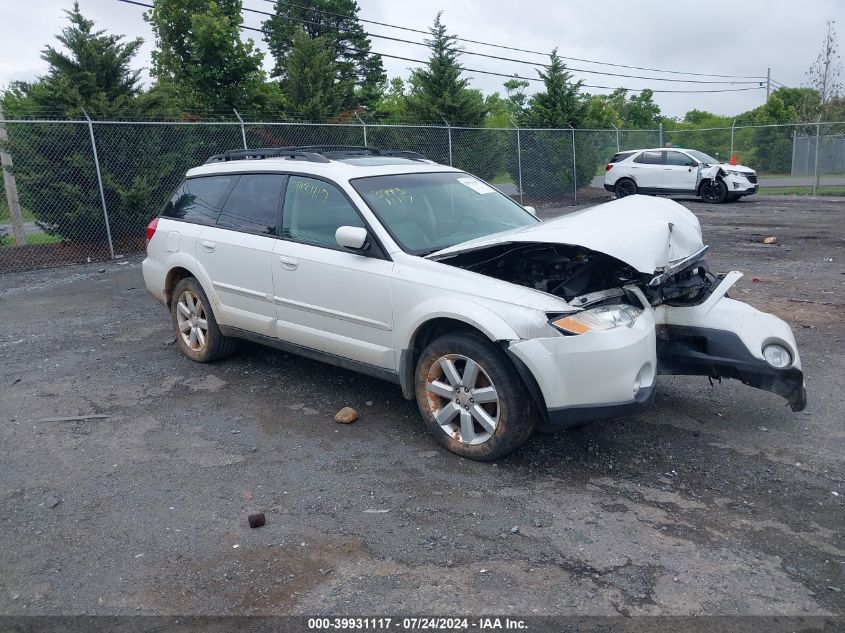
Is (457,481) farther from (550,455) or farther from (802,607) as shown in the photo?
(802,607)

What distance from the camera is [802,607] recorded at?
116 inches

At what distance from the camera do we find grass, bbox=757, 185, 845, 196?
2270cm

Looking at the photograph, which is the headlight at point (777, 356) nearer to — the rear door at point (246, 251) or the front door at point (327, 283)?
the front door at point (327, 283)

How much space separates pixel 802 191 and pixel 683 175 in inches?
224

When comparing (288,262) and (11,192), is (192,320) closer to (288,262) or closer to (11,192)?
(288,262)

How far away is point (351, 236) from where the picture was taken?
464 centimetres

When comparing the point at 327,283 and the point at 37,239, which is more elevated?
the point at 327,283

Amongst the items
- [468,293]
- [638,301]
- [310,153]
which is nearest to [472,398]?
[468,293]

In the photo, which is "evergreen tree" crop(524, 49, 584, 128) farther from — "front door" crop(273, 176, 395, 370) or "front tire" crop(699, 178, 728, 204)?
"front door" crop(273, 176, 395, 370)

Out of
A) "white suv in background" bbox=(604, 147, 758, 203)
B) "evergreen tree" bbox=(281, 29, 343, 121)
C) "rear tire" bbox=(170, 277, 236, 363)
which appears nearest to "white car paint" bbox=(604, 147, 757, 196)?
"white suv in background" bbox=(604, 147, 758, 203)

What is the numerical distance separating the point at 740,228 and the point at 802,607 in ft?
43.3

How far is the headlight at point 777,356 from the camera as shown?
4.54 metres

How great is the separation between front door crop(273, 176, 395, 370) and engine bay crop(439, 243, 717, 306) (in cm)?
56

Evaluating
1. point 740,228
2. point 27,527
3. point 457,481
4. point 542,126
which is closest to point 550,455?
point 457,481
